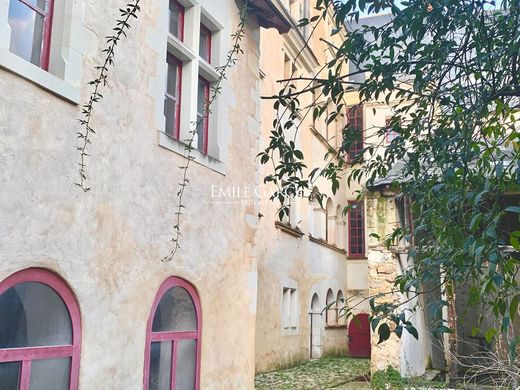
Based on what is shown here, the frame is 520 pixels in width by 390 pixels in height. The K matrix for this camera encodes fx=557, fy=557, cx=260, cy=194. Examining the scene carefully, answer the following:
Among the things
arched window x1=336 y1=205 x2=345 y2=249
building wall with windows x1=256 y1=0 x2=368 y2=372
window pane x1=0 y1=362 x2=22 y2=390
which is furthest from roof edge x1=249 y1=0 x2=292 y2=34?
arched window x1=336 y1=205 x2=345 y2=249

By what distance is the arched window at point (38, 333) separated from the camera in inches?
141

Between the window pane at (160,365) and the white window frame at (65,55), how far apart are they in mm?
2365

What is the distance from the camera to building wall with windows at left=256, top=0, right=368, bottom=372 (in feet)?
39.4

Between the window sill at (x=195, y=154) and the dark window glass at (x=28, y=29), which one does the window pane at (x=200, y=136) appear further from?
the dark window glass at (x=28, y=29)

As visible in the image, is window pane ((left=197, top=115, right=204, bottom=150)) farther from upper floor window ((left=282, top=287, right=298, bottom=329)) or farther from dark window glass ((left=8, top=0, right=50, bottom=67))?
upper floor window ((left=282, top=287, right=298, bottom=329))

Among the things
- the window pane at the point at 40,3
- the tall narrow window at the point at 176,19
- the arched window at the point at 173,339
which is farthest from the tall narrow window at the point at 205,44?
the arched window at the point at 173,339

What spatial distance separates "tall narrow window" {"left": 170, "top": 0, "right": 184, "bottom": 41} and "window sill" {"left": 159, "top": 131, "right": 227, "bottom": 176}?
4.08 ft

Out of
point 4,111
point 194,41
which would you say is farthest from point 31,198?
point 194,41

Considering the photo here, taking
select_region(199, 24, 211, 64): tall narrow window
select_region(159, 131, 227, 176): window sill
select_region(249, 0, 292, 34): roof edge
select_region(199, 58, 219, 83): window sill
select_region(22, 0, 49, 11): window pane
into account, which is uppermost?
select_region(249, 0, 292, 34): roof edge

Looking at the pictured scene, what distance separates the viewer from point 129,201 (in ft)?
15.6

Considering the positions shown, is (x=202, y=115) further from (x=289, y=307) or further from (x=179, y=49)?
(x=289, y=307)

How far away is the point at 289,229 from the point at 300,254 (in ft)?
3.64

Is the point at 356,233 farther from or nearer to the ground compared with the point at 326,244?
farther from the ground

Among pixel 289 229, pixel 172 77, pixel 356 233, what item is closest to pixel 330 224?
pixel 356 233
